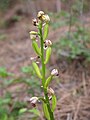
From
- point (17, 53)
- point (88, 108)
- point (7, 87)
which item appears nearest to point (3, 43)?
point (17, 53)

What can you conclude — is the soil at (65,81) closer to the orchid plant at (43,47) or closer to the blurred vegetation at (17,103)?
the blurred vegetation at (17,103)

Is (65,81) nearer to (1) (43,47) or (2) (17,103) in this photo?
(2) (17,103)

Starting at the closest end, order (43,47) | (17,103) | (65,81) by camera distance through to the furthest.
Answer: (43,47), (17,103), (65,81)

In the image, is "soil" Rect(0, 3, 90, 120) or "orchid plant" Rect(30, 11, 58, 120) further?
"soil" Rect(0, 3, 90, 120)

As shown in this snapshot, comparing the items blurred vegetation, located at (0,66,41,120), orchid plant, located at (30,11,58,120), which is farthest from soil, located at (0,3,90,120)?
orchid plant, located at (30,11,58,120)

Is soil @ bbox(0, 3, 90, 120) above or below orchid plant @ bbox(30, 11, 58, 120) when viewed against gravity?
below

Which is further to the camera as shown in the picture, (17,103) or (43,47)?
(17,103)

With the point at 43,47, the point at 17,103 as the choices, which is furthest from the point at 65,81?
the point at 43,47

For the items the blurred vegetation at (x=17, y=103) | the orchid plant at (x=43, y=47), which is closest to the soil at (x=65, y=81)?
the blurred vegetation at (x=17, y=103)

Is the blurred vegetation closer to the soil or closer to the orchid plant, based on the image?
the soil

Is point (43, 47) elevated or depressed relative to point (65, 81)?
elevated

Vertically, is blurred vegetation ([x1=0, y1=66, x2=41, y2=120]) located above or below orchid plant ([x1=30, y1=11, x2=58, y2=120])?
below
